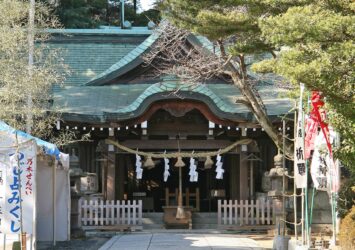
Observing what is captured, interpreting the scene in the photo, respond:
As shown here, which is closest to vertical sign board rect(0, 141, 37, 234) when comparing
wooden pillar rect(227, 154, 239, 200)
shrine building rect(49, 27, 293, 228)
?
shrine building rect(49, 27, 293, 228)

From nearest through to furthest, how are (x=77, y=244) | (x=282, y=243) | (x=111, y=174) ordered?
(x=282, y=243) → (x=77, y=244) → (x=111, y=174)

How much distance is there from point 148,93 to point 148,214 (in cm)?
381

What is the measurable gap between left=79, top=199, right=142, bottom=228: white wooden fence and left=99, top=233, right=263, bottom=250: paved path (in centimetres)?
104

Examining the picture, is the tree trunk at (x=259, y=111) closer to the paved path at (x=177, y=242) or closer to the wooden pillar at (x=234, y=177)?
the paved path at (x=177, y=242)

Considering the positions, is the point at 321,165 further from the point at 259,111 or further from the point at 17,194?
the point at 17,194

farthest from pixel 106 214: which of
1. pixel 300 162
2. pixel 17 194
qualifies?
pixel 300 162

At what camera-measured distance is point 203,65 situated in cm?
1689

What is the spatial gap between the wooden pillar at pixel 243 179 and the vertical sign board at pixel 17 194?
8.74 metres

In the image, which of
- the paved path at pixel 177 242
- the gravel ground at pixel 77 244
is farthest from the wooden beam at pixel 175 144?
the gravel ground at pixel 77 244

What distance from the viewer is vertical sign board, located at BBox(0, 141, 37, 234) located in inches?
510

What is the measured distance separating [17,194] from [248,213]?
8191 mm

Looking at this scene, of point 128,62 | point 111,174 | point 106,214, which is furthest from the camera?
point 128,62

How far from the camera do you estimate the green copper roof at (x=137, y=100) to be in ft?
63.3

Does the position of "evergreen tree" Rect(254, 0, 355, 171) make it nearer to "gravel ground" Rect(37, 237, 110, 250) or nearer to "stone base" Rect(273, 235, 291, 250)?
"stone base" Rect(273, 235, 291, 250)
